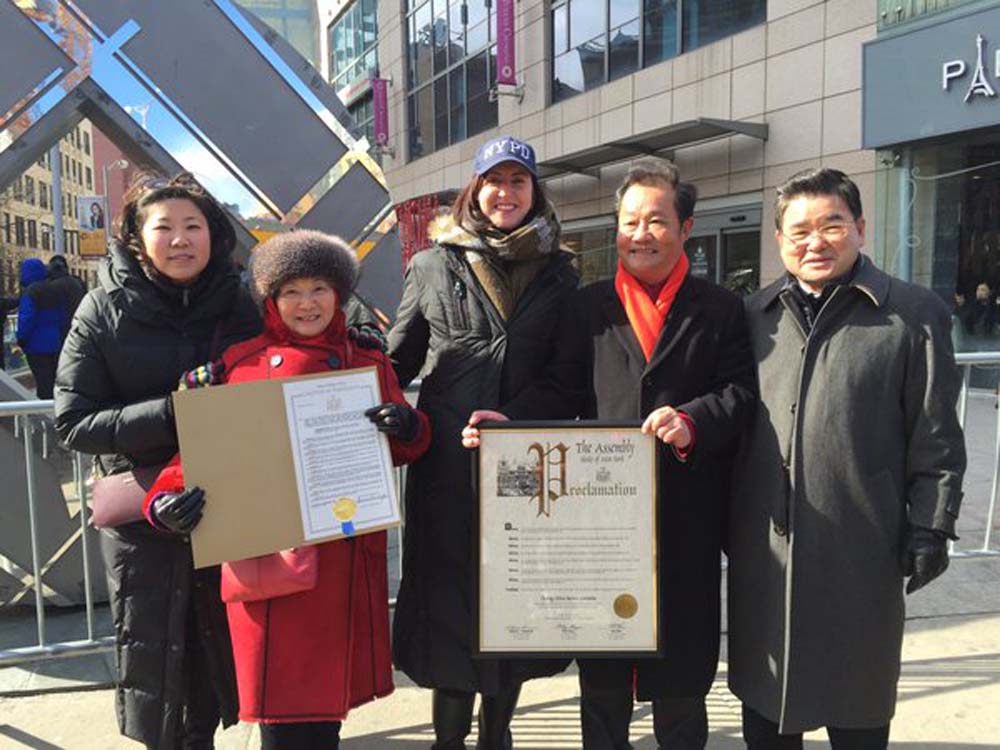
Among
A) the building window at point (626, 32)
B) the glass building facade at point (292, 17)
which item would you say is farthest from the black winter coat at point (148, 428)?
the glass building facade at point (292, 17)

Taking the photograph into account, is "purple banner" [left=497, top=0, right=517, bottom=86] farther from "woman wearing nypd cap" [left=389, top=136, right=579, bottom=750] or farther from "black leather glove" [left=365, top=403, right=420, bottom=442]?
"black leather glove" [left=365, top=403, right=420, bottom=442]

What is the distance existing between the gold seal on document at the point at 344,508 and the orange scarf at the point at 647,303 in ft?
3.15

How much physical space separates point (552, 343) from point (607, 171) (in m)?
14.6

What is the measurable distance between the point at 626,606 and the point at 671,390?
0.64 m

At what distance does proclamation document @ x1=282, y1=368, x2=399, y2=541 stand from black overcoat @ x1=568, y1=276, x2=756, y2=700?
0.69 m

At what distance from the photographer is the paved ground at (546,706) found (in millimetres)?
3033

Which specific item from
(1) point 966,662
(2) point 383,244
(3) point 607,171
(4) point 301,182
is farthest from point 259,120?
(3) point 607,171

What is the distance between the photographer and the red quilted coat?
2.23 metres

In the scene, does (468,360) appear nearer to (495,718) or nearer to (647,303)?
(647,303)

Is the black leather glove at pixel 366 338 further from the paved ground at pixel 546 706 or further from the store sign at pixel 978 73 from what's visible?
the store sign at pixel 978 73

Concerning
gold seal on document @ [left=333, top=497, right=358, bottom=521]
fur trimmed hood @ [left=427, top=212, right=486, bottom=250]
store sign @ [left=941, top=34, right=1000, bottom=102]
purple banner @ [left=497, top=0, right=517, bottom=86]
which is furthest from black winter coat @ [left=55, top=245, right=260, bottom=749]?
purple banner @ [left=497, top=0, right=517, bottom=86]

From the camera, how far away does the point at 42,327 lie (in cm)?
827

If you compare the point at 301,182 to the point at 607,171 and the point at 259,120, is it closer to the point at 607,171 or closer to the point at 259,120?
the point at 259,120

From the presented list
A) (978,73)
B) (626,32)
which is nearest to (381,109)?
(626,32)
